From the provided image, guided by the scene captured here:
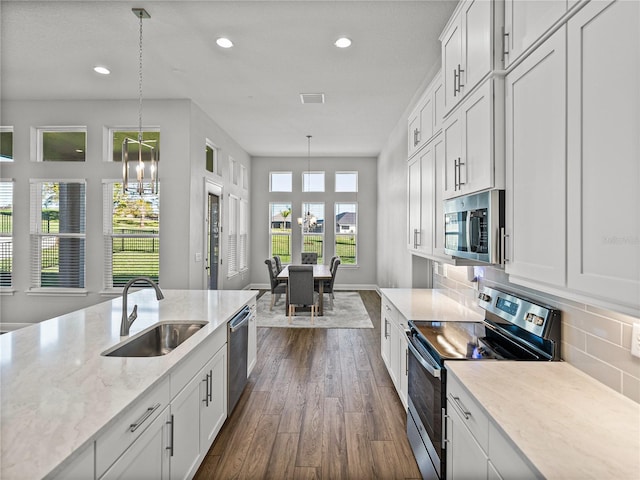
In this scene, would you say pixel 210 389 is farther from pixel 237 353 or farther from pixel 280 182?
pixel 280 182

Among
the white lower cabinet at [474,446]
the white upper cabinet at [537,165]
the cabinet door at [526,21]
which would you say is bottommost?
the white lower cabinet at [474,446]

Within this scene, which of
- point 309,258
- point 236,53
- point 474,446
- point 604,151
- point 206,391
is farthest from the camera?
point 309,258

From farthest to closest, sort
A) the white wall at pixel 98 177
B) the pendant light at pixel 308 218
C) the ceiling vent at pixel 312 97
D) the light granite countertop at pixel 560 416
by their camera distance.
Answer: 1. the pendant light at pixel 308 218
2. the white wall at pixel 98 177
3. the ceiling vent at pixel 312 97
4. the light granite countertop at pixel 560 416

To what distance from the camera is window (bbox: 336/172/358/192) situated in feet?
28.0

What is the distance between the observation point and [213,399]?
7.16ft

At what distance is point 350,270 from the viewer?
8477 mm

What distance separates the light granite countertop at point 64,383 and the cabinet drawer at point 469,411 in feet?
4.23

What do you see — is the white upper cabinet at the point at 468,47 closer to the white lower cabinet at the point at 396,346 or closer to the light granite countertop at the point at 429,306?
the light granite countertop at the point at 429,306

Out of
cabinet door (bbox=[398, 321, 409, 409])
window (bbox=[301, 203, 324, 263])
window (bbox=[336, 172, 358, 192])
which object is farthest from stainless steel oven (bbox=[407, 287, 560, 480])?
window (bbox=[336, 172, 358, 192])

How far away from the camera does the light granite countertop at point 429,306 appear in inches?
95.0

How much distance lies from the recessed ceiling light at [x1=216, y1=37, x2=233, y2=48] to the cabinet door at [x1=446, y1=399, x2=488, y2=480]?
3504mm

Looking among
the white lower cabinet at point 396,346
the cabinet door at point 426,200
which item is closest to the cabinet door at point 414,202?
the cabinet door at point 426,200

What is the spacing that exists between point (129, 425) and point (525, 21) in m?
2.27

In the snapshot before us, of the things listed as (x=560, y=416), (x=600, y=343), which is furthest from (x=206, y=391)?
(x=600, y=343)
